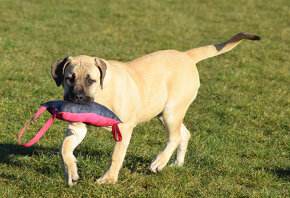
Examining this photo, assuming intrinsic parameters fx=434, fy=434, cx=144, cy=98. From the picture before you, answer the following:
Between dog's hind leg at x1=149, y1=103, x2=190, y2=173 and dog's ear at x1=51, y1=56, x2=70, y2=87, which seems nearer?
dog's ear at x1=51, y1=56, x2=70, y2=87

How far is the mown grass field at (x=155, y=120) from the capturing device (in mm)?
4938

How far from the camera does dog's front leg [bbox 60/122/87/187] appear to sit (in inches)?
178

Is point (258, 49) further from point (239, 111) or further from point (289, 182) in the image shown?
point (289, 182)

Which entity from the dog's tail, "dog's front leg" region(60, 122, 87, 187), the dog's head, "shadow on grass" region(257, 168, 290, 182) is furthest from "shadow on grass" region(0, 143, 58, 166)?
"shadow on grass" region(257, 168, 290, 182)

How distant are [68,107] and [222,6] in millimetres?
14327

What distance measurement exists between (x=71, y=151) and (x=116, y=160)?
1.63ft

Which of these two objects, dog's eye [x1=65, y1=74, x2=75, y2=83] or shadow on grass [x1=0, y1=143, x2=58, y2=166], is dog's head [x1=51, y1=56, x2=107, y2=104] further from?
shadow on grass [x1=0, y1=143, x2=58, y2=166]

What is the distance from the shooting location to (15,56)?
10422 millimetres

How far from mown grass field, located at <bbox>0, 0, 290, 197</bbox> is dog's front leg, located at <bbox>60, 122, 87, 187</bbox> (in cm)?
12

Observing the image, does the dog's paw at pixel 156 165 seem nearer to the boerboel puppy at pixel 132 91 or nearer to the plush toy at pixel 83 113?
the boerboel puppy at pixel 132 91

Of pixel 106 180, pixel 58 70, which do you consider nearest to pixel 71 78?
pixel 58 70

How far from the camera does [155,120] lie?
7.59 meters

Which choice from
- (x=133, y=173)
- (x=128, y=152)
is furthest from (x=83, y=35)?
(x=133, y=173)

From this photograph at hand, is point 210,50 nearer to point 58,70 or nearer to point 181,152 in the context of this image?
point 181,152
